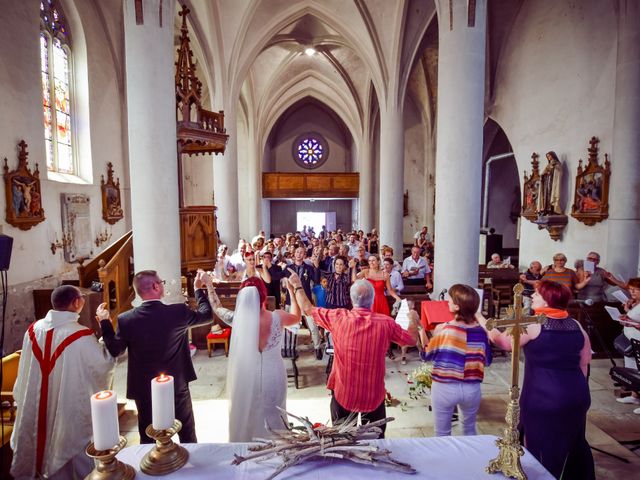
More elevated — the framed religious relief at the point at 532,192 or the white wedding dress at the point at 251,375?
the framed religious relief at the point at 532,192

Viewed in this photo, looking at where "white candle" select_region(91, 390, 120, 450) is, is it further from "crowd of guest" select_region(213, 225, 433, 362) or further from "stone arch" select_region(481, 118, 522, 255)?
"stone arch" select_region(481, 118, 522, 255)

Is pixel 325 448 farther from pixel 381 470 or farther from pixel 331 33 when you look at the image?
pixel 331 33

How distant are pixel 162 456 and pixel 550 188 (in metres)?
10.1

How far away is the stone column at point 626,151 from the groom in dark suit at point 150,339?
7926 mm

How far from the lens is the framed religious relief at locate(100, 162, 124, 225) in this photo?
1100 centimetres

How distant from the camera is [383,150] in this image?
12.5 meters

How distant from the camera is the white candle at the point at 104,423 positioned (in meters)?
1.62

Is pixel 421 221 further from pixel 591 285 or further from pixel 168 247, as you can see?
pixel 168 247

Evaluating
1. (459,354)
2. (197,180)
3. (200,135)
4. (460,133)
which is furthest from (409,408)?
(197,180)

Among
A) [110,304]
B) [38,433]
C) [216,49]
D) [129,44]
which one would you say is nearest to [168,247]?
[110,304]

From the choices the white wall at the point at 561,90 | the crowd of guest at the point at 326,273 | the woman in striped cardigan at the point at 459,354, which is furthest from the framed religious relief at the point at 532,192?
the woman in striped cardigan at the point at 459,354

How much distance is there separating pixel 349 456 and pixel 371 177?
18.6 metres

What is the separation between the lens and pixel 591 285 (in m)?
8.15

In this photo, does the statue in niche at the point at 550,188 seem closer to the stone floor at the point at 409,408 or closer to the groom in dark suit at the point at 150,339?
the stone floor at the point at 409,408
